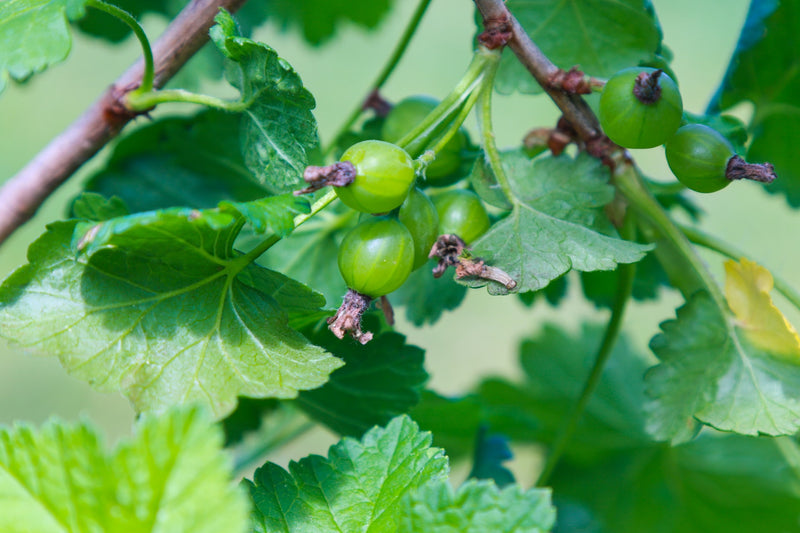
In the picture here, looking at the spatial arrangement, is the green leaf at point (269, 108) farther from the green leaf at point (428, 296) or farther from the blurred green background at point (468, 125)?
the blurred green background at point (468, 125)

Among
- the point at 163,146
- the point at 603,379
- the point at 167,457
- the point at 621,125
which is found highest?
the point at 621,125

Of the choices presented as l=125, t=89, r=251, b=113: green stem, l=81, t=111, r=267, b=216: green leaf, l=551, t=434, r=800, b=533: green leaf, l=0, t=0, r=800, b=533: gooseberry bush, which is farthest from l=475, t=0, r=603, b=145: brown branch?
l=551, t=434, r=800, b=533: green leaf

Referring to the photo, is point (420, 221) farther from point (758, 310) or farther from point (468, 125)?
point (468, 125)

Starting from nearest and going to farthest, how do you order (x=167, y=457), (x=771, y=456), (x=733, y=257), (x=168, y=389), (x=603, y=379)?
(x=167, y=457), (x=168, y=389), (x=733, y=257), (x=771, y=456), (x=603, y=379)

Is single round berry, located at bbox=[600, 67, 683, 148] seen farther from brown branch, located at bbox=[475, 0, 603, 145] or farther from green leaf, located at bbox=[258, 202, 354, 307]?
green leaf, located at bbox=[258, 202, 354, 307]

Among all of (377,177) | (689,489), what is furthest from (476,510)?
(689,489)

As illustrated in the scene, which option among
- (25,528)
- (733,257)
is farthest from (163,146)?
(733,257)

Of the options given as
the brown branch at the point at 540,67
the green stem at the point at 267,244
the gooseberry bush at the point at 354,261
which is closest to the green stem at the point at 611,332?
the gooseberry bush at the point at 354,261

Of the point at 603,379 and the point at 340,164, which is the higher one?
the point at 340,164

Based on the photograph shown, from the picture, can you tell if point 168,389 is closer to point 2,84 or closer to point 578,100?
point 2,84
